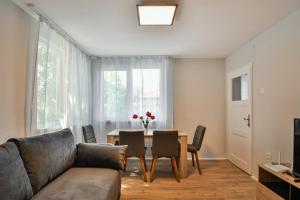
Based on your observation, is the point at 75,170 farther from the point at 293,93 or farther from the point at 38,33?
the point at 293,93

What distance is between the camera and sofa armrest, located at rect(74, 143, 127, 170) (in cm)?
268

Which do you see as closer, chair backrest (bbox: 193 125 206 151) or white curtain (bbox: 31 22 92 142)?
white curtain (bbox: 31 22 92 142)

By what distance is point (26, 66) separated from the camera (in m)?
2.77

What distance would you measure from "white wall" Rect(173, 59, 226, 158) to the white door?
27 centimetres

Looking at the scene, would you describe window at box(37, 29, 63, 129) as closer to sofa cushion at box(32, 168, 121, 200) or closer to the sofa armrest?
the sofa armrest

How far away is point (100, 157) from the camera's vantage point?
2689 mm

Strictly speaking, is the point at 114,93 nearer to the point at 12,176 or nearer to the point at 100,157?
the point at 100,157

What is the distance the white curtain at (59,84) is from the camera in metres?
2.97

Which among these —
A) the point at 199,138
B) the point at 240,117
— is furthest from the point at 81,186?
the point at 240,117

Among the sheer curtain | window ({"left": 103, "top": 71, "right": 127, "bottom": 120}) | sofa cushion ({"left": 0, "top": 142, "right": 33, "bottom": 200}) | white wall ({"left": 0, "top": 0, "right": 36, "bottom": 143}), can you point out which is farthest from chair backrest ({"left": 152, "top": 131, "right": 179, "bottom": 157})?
sofa cushion ({"left": 0, "top": 142, "right": 33, "bottom": 200})

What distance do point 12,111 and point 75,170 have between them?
98 cm

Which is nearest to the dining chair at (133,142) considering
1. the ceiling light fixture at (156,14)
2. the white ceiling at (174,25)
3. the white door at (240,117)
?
the white ceiling at (174,25)

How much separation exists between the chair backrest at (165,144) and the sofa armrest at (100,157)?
96 centimetres

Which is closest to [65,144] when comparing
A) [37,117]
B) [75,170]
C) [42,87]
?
[75,170]
